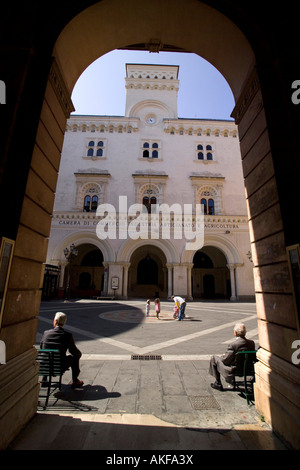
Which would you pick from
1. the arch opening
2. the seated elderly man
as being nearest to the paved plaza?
the seated elderly man

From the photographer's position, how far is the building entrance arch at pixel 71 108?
278 centimetres

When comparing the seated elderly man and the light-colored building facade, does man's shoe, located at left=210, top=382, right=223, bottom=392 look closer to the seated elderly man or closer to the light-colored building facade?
the seated elderly man

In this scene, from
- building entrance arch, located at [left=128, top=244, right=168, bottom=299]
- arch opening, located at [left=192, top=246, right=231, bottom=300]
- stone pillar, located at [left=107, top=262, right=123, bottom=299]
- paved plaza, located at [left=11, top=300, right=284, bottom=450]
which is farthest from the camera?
arch opening, located at [left=192, top=246, right=231, bottom=300]

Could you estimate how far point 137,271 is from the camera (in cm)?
2825

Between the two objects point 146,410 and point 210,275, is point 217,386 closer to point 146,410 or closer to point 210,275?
point 146,410

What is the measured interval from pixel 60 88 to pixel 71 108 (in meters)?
0.57

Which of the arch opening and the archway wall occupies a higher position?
the archway wall

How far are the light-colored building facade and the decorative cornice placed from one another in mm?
17918

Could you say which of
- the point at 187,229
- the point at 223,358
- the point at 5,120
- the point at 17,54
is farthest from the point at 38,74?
the point at 187,229

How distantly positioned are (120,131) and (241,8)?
25.5 m

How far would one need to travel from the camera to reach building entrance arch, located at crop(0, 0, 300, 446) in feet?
9.13

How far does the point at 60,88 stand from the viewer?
4.18 m

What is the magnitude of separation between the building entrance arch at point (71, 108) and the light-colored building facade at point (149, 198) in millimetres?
17999

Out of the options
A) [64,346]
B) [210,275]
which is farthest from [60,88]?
[210,275]
